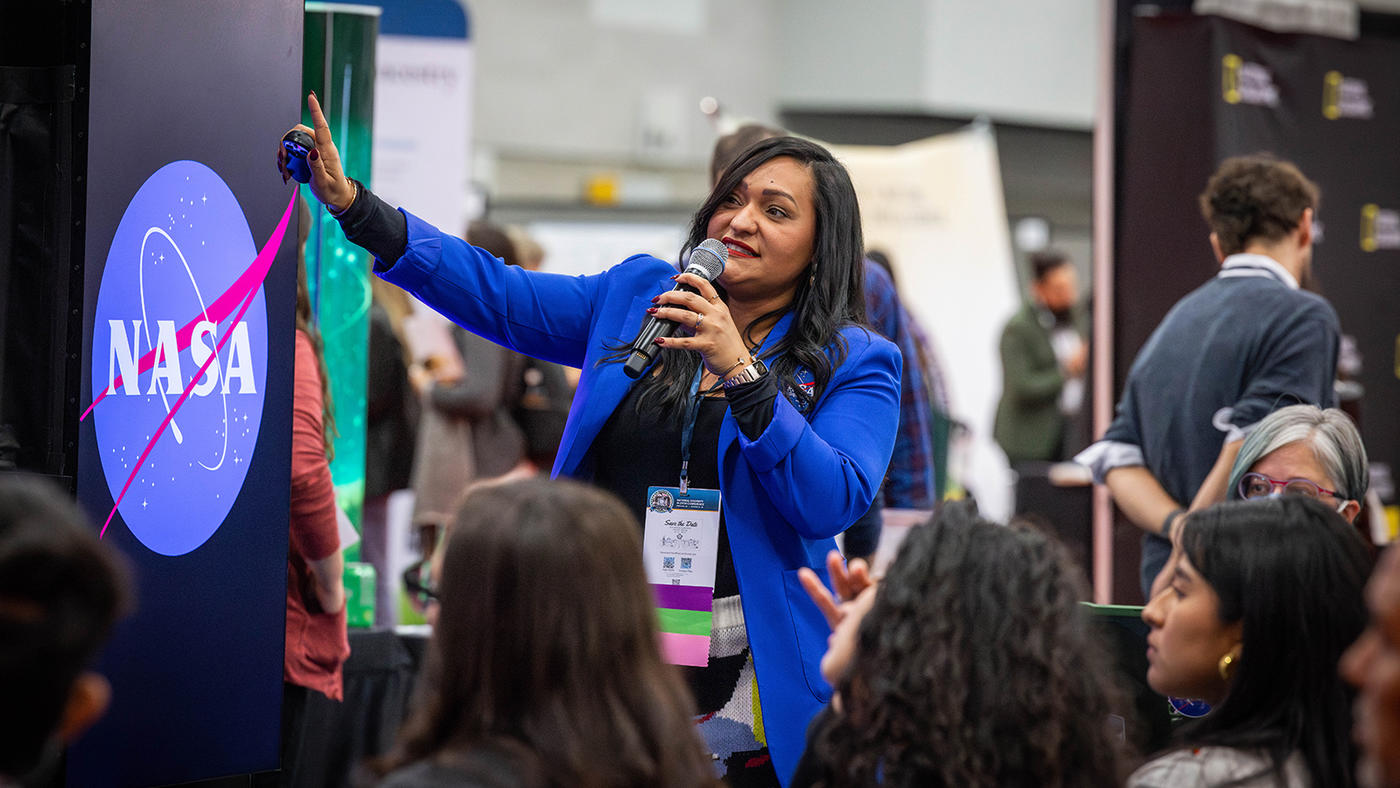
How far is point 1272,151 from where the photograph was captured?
516 cm

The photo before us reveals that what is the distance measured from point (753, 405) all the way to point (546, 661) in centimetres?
63

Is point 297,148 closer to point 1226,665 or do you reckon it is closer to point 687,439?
point 687,439

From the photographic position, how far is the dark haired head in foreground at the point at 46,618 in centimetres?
118

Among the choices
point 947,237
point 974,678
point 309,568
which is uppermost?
point 947,237

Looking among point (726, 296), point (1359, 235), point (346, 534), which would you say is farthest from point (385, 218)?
point (1359, 235)

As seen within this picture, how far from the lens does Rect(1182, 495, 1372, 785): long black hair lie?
1.71 metres

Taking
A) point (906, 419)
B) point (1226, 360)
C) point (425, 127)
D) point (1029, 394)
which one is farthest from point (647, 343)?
point (1029, 394)

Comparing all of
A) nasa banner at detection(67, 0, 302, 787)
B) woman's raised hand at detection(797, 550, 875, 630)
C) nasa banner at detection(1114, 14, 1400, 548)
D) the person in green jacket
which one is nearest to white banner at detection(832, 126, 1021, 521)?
the person in green jacket

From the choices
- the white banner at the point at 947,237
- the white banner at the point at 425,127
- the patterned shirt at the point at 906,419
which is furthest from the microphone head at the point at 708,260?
the white banner at the point at 947,237

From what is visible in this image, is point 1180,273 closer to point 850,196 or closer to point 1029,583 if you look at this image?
point 850,196

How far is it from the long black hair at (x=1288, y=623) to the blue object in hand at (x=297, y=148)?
1315 mm

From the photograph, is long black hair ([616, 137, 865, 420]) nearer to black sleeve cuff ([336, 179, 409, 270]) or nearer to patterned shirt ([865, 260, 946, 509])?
black sleeve cuff ([336, 179, 409, 270])

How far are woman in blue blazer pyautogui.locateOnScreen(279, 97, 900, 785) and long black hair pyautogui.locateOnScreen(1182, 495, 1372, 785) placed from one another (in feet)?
1.65

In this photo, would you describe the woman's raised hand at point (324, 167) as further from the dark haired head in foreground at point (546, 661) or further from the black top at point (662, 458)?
the dark haired head in foreground at point (546, 661)
